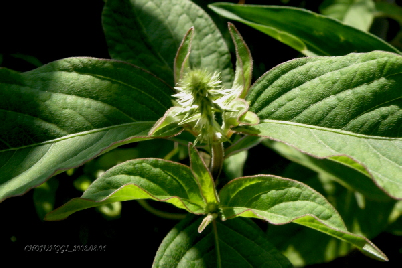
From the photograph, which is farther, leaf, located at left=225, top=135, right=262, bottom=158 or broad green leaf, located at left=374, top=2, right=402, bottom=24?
broad green leaf, located at left=374, top=2, right=402, bottom=24

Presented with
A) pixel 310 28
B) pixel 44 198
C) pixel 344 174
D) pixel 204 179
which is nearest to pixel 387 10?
pixel 310 28

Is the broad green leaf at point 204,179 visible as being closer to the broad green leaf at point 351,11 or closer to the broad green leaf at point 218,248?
the broad green leaf at point 218,248

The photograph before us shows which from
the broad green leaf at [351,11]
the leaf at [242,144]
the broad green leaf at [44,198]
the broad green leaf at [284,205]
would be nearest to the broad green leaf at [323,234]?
the leaf at [242,144]

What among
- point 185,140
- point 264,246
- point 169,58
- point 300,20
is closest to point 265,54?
point 300,20

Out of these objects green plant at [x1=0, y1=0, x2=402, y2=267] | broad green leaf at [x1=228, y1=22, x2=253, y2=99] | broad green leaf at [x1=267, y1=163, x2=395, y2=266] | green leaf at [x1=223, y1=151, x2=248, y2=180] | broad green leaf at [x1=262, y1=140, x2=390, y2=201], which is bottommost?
broad green leaf at [x1=267, y1=163, x2=395, y2=266]

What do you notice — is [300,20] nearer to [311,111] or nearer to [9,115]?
[311,111]

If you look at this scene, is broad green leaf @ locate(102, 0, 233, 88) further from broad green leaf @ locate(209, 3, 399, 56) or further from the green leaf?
the green leaf

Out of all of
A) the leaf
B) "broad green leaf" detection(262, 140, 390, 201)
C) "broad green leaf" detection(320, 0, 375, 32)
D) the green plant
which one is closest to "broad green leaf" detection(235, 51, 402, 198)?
the green plant
